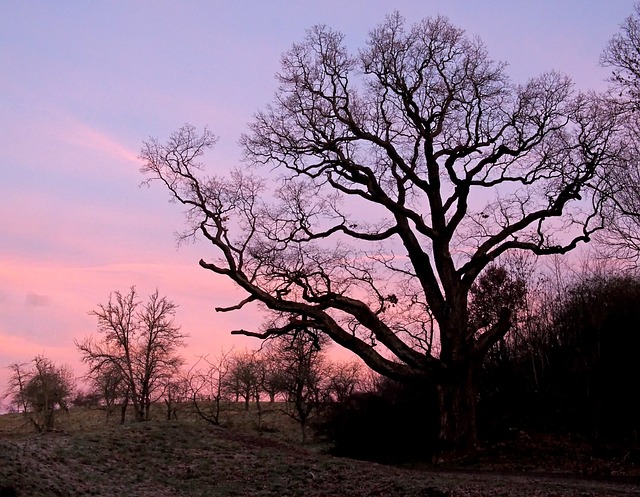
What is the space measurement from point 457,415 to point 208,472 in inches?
301

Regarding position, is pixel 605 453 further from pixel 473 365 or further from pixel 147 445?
pixel 147 445

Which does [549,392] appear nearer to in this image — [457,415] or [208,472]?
[457,415]

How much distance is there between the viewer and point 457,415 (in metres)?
21.0

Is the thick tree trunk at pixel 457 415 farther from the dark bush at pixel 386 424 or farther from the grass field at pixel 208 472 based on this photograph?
the dark bush at pixel 386 424

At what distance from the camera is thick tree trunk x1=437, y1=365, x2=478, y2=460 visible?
2072cm

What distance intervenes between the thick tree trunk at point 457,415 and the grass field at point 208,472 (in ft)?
3.90

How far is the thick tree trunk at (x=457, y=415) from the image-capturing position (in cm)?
2072

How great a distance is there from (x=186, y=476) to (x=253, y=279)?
667 centimetres

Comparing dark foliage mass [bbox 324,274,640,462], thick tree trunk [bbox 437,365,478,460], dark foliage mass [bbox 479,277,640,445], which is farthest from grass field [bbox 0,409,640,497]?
dark foliage mass [bbox 479,277,640,445]

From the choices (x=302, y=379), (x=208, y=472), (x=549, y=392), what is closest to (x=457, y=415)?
(x=549, y=392)

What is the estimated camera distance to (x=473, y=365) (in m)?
21.5

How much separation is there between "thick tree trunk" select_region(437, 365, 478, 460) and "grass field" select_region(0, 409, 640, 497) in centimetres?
119

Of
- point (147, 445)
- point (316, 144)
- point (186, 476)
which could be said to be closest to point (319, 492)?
point (186, 476)

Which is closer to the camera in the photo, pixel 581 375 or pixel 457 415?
pixel 457 415
